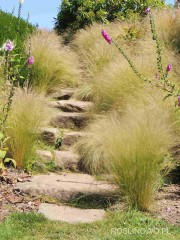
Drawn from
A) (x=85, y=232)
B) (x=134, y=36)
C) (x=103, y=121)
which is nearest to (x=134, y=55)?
(x=134, y=36)

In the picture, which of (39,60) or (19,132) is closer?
(19,132)

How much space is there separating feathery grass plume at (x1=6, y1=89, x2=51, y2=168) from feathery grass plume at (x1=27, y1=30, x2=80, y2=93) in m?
2.10

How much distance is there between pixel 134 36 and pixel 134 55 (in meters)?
1.42

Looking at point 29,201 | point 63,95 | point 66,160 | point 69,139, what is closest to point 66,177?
point 66,160

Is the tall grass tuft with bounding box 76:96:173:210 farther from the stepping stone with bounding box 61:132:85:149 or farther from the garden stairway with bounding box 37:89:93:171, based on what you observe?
the stepping stone with bounding box 61:132:85:149

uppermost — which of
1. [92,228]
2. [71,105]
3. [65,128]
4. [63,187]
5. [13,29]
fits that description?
[13,29]

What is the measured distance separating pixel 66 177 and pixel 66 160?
0.41m

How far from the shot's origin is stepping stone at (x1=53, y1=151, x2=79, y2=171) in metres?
5.82

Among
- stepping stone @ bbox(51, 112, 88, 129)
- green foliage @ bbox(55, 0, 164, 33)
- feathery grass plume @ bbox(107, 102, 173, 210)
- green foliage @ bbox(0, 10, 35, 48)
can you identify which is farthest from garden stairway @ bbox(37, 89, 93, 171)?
green foliage @ bbox(55, 0, 164, 33)

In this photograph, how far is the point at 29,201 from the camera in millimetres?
4723

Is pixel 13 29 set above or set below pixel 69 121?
above

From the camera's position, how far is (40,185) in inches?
195

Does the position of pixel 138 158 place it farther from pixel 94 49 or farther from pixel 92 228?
pixel 94 49

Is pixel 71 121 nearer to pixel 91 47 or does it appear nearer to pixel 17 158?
pixel 17 158
